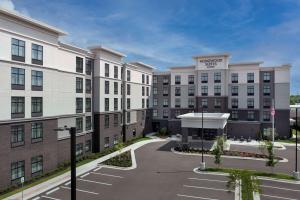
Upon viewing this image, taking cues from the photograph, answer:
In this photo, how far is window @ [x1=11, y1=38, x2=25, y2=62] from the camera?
24.2m

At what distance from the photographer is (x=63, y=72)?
31844mm

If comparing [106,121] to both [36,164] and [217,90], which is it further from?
[217,90]

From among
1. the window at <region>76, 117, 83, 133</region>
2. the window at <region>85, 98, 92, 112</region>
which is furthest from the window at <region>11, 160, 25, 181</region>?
the window at <region>85, 98, 92, 112</region>

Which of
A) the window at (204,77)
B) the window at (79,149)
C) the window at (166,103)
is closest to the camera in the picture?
the window at (79,149)

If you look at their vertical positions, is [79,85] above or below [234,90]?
below

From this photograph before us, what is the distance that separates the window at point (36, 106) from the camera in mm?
26703

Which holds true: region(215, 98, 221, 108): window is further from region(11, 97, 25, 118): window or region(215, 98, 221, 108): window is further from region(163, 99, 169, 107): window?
region(11, 97, 25, 118): window

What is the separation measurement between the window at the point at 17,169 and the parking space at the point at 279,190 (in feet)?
78.7

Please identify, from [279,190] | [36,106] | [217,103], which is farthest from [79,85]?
[217,103]

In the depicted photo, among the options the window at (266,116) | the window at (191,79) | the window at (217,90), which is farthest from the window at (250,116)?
the window at (191,79)

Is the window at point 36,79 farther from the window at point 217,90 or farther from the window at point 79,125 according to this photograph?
the window at point 217,90

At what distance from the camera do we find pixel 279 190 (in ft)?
77.5

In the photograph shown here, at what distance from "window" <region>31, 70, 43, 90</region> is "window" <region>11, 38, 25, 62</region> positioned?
197cm

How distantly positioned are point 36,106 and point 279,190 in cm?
2674
